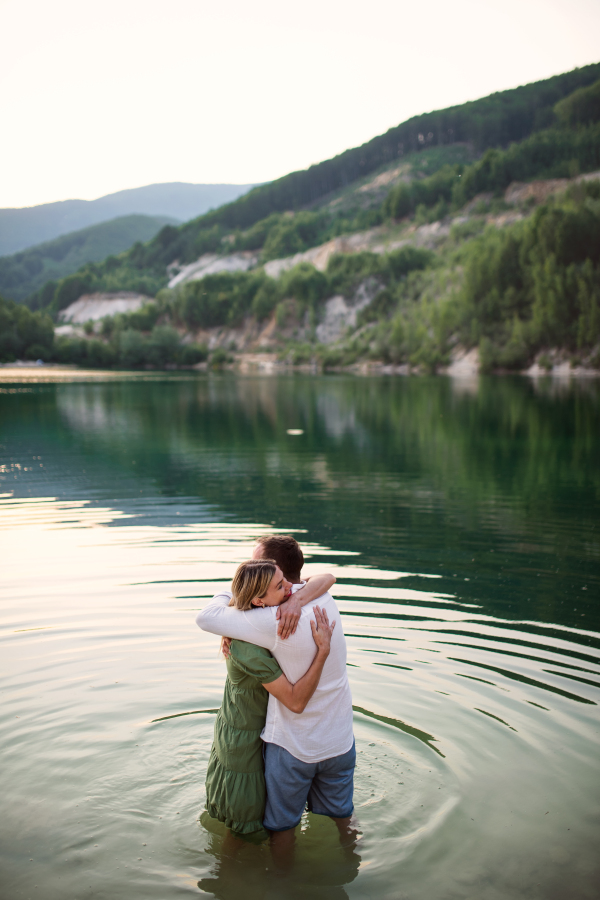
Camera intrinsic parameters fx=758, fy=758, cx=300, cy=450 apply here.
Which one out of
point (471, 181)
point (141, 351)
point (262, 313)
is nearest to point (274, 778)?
point (141, 351)

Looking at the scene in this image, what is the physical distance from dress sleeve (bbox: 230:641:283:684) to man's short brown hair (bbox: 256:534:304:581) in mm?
409

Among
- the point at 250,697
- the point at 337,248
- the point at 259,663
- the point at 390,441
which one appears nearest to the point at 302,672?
the point at 259,663

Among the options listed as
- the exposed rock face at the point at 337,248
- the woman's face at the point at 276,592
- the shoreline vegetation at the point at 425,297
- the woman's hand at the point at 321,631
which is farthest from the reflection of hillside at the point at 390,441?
the exposed rock face at the point at 337,248

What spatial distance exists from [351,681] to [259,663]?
10.2 feet

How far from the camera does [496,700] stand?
643 cm

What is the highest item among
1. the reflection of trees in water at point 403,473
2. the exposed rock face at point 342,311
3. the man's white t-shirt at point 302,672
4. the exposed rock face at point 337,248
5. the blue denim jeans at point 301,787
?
the exposed rock face at point 337,248

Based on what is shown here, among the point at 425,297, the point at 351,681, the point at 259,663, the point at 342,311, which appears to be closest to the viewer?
the point at 259,663

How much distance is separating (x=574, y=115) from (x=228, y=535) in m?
195

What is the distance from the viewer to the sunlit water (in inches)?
172

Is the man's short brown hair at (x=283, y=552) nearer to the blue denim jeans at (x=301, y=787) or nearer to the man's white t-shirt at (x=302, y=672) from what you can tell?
the man's white t-shirt at (x=302, y=672)

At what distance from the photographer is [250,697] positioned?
3990 mm

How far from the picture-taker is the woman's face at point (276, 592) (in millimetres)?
3723

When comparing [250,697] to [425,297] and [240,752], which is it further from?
[425,297]

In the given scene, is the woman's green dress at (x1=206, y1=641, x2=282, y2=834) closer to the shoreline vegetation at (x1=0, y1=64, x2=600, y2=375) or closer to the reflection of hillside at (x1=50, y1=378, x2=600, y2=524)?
the reflection of hillside at (x1=50, y1=378, x2=600, y2=524)
